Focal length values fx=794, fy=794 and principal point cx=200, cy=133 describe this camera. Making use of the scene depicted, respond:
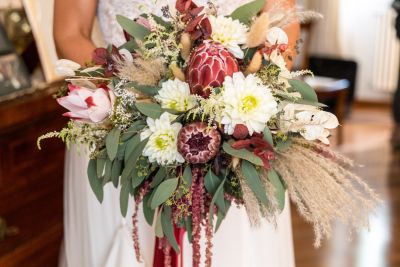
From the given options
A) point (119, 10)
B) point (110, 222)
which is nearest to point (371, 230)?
point (110, 222)

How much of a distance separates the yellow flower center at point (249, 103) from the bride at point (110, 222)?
1.84 feet

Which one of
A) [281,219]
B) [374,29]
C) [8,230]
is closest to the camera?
[281,219]

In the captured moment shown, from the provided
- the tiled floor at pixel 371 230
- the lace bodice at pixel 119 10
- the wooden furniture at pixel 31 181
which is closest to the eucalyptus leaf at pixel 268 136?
the lace bodice at pixel 119 10

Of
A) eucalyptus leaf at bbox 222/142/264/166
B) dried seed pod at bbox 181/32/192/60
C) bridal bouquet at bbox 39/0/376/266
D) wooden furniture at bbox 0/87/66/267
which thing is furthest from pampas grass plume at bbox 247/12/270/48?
wooden furniture at bbox 0/87/66/267

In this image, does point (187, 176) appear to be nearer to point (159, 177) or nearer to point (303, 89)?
point (159, 177)

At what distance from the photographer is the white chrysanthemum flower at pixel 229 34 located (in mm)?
1472

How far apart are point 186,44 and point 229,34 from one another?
0.08 meters

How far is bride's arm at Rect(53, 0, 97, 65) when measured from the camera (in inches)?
79.6

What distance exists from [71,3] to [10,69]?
0.92 m

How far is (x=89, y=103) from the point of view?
1.46 metres

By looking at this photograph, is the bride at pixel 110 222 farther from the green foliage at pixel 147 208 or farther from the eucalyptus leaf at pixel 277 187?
the eucalyptus leaf at pixel 277 187


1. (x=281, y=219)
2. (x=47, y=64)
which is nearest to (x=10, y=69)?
(x=47, y=64)

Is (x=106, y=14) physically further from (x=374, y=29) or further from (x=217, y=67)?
(x=374, y=29)

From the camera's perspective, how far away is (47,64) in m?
3.14
